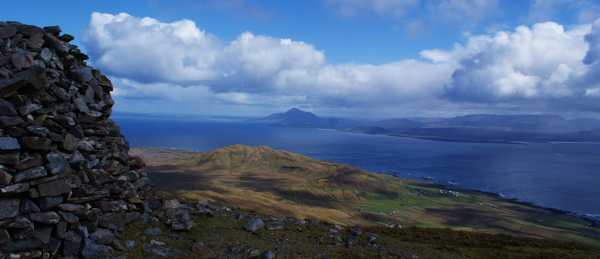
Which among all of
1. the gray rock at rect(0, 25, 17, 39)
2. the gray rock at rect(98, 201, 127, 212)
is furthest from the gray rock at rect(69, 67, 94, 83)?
the gray rock at rect(98, 201, 127, 212)

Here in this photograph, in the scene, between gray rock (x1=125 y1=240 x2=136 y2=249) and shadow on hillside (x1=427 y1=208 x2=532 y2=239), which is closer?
gray rock (x1=125 y1=240 x2=136 y2=249)

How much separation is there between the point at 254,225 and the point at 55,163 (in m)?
11.1

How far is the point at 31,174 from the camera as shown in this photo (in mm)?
15641

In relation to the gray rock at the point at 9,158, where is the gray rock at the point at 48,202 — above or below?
below

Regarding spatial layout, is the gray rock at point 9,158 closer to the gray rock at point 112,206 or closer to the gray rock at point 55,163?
the gray rock at point 55,163

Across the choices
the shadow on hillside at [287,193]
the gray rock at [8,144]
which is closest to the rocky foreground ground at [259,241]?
the gray rock at [8,144]

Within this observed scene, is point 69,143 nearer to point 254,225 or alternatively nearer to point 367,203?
point 254,225

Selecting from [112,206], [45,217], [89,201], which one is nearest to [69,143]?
[89,201]

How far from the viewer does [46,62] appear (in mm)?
18047

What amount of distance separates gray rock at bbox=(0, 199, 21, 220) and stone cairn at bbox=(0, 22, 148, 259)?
0.03 meters

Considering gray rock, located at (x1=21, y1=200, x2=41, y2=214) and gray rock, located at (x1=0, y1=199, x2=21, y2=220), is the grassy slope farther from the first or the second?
gray rock, located at (x1=0, y1=199, x2=21, y2=220)

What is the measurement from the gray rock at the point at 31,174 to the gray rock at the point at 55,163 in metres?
0.24

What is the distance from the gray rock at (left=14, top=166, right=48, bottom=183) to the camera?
15278 millimetres

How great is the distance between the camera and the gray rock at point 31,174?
15.3 meters
